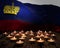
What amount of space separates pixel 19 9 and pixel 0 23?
0.51 m

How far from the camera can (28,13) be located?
8.38 feet

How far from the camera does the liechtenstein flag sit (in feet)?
8.04

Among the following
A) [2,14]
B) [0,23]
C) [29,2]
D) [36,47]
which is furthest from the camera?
[29,2]

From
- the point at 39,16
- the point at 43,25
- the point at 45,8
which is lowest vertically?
the point at 43,25

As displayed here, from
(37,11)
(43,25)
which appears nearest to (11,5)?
(37,11)

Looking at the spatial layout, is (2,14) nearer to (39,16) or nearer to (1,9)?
(1,9)

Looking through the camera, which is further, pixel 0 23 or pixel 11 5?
pixel 11 5

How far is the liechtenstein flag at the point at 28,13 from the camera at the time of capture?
245 centimetres

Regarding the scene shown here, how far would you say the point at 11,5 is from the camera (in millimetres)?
2469

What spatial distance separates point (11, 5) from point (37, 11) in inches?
21.8

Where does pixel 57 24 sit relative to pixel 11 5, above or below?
below

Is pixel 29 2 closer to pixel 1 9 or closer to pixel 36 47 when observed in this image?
pixel 1 9

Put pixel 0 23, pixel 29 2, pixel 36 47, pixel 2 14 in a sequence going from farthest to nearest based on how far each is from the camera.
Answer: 1. pixel 29 2
2. pixel 2 14
3. pixel 0 23
4. pixel 36 47

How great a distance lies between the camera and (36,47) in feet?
3.46
